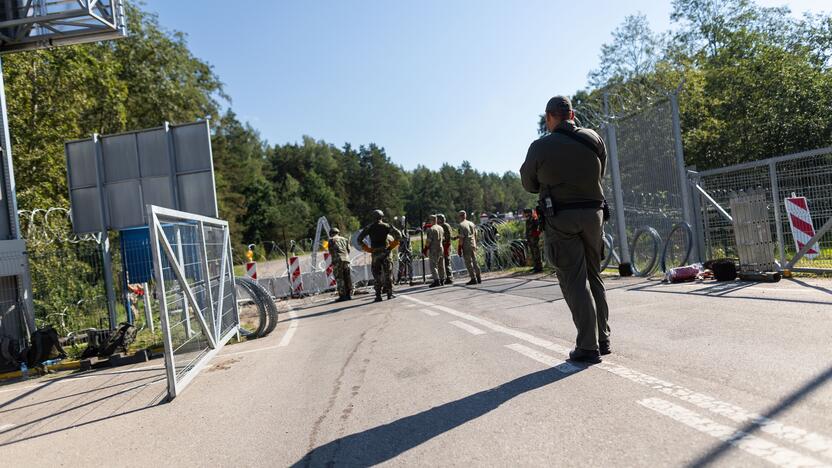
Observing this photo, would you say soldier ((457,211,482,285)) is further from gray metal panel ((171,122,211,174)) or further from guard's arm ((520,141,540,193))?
guard's arm ((520,141,540,193))

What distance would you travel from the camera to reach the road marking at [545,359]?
14.5 ft

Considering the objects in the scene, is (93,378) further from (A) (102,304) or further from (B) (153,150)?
(B) (153,150)

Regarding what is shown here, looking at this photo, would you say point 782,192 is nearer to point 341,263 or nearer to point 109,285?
point 341,263

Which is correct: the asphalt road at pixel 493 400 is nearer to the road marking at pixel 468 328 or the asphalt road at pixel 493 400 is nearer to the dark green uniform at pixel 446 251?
the road marking at pixel 468 328

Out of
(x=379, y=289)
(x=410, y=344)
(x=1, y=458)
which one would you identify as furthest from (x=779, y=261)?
(x=1, y=458)

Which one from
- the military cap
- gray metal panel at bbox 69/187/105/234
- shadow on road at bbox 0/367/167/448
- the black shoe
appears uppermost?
gray metal panel at bbox 69/187/105/234

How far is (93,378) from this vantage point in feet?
25.2

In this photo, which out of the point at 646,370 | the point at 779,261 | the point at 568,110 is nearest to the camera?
the point at 646,370

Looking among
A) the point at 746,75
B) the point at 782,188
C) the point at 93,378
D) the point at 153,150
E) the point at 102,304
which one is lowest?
the point at 93,378

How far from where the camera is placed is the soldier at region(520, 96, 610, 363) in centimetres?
450

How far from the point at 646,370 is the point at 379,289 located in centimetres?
946

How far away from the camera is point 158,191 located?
12008mm

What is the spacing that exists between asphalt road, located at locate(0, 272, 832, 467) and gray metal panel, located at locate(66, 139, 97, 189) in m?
5.61

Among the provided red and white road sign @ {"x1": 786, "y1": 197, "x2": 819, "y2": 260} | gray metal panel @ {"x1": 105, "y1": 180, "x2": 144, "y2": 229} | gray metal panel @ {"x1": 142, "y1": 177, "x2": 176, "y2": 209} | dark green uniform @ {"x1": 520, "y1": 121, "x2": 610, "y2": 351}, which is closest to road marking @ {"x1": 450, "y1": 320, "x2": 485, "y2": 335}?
dark green uniform @ {"x1": 520, "y1": 121, "x2": 610, "y2": 351}
